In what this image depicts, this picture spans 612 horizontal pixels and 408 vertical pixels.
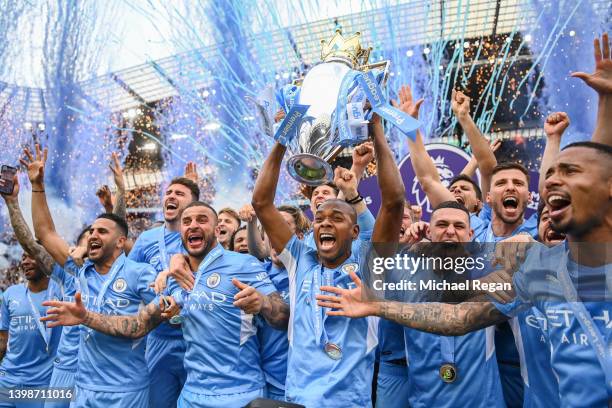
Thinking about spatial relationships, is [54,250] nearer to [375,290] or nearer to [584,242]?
[375,290]

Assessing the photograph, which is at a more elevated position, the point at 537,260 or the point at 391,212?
the point at 391,212

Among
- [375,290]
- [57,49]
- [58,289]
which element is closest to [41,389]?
[58,289]

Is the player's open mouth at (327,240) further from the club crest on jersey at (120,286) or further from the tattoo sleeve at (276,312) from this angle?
the club crest on jersey at (120,286)

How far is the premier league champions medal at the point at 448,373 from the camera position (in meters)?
2.68

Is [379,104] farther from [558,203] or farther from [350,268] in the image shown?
[558,203]

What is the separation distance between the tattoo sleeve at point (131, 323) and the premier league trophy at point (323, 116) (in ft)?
4.46

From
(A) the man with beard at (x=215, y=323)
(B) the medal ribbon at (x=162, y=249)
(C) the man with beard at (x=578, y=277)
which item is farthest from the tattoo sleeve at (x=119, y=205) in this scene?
(C) the man with beard at (x=578, y=277)

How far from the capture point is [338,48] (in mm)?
3074

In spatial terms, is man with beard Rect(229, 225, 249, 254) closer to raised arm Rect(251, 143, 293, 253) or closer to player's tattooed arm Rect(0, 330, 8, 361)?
raised arm Rect(251, 143, 293, 253)

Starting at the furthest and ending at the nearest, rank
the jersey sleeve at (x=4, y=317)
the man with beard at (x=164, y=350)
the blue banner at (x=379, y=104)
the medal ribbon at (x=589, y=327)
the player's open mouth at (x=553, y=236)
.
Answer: the jersey sleeve at (x=4, y=317) < the man with beard at (x=164, y=350) < the player's open mouth at (x=553, y=236) < the blue banner at (x=379, y=104) < the medal ribbon at (x=589, y=327)

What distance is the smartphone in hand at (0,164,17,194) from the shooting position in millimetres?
4488

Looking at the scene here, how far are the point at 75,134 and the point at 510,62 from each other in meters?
12.5

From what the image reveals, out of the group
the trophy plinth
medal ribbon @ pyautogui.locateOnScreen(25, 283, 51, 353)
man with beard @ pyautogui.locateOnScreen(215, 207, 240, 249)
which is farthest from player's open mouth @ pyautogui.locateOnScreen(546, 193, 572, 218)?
medal ribbon @ pyautogui.locateOnScreen(25, 283, 51, 353)

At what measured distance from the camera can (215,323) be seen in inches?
126
